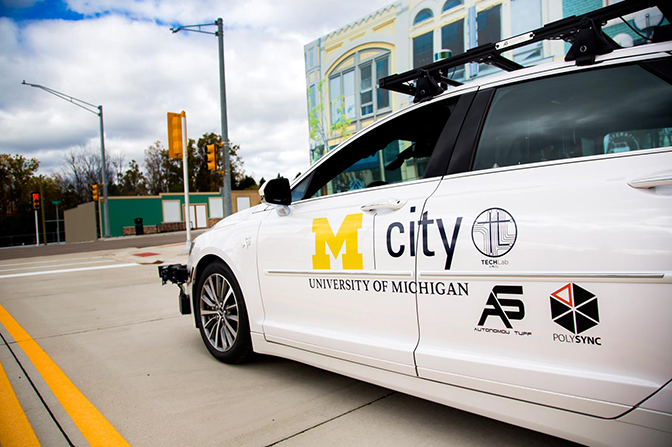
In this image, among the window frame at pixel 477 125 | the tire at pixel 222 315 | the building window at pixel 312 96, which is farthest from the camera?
the building window at pixel 312 96

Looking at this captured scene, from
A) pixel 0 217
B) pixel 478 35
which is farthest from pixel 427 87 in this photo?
pixel 0 217

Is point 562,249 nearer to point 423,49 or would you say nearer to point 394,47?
point 423,49

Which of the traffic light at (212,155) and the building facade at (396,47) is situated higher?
the building facade at (396,47)

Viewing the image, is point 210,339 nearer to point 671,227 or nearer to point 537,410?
point 537,410

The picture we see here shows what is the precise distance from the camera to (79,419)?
284cm

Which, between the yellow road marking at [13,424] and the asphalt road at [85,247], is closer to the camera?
the yellow road marking at [13,424]

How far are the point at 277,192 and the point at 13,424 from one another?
84.3 inches

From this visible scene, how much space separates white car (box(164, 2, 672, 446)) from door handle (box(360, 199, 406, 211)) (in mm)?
17

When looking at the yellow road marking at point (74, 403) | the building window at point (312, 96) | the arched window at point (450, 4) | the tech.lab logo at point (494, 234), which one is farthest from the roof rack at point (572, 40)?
Result: the building window at point (312, 96)

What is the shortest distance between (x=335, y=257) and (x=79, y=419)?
1.88 meters

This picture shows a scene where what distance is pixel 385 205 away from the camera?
8.27ft

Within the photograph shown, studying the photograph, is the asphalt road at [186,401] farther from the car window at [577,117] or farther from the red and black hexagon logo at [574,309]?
the car window at [577,117]

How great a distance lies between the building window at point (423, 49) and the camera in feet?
46.8

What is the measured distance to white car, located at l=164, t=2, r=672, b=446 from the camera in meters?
1.71
